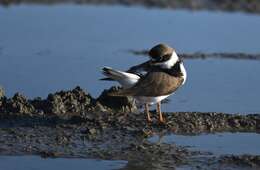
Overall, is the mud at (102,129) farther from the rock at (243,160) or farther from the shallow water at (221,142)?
the shallow water at (221,142)

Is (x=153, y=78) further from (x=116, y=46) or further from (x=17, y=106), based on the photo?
(x=116, y=46)

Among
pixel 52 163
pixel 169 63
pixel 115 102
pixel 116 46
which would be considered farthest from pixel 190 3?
pixel 52 163

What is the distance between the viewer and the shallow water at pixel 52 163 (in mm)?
7500

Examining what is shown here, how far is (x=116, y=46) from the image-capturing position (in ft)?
44.8

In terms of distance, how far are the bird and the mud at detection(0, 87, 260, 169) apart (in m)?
0.34

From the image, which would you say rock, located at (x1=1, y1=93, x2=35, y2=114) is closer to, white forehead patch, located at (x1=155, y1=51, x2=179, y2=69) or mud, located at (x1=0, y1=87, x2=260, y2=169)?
mud, located at (x1=0, y1=87, x2=260, y2=169)

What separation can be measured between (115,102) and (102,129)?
1.04 m

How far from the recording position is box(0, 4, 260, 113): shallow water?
1070cm

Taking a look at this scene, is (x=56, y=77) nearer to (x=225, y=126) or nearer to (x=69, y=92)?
(x=69, y=92)

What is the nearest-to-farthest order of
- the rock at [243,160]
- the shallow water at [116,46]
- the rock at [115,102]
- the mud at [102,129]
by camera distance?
the rock at [243,160] → the mud at [102,129] → the rock at [115,102] → the shallow water at [116,46]

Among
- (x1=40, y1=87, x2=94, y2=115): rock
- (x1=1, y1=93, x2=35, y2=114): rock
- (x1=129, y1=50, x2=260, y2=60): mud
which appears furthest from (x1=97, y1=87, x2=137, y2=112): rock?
(x1=129, y1=50, x2=260, y2=60): mud

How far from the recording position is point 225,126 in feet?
29.9

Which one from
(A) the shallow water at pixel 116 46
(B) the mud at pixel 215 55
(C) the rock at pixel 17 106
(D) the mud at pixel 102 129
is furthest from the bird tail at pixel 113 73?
(B) the mud at pixel 215 55

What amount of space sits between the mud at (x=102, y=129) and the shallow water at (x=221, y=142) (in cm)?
16
